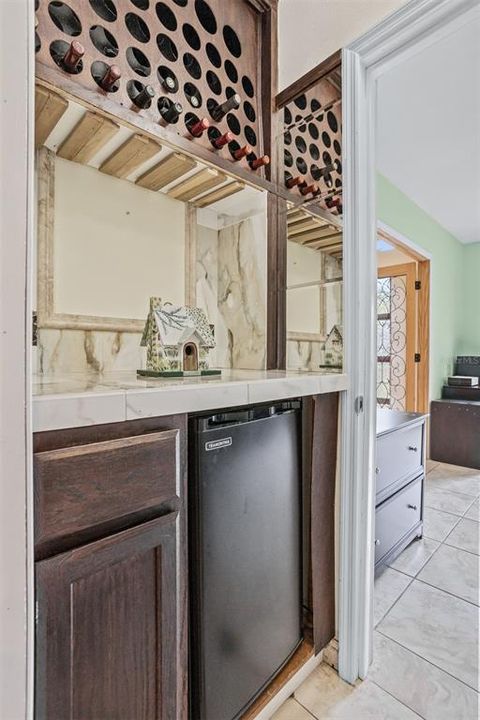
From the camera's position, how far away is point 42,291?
4.01 ft

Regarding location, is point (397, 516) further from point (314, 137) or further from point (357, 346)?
point (314, 137)

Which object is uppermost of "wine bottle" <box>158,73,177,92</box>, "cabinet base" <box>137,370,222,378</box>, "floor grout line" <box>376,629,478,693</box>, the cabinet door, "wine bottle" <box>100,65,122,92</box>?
"wine bottle" <box>158,73,177,92</box>

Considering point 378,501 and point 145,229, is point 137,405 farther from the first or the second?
point 378,501

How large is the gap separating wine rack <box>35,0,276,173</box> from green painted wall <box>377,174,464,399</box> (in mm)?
1861

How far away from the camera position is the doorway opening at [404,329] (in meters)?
3.93

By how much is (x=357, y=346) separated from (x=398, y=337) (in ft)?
10.4

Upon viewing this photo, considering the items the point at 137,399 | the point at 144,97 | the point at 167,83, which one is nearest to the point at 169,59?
the point at 167,83

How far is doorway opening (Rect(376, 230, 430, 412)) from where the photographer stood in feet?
12.9

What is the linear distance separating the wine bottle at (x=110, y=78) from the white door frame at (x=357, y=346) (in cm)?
75

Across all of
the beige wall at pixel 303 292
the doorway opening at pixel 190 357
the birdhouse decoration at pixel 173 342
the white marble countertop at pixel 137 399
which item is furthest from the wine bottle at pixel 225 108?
the white marble countertop at pixel 137 399

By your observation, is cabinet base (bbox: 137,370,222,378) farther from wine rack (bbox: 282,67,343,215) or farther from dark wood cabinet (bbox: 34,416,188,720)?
wine rack (bbox: 282,67,343,215)

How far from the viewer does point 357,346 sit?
4.23 ft

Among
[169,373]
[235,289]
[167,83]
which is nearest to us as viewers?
[169,373]

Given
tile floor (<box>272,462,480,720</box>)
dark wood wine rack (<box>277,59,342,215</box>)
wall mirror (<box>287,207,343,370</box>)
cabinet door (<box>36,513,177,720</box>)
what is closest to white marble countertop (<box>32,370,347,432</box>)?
cabinet door (<box>36,513,177,720</box>)
